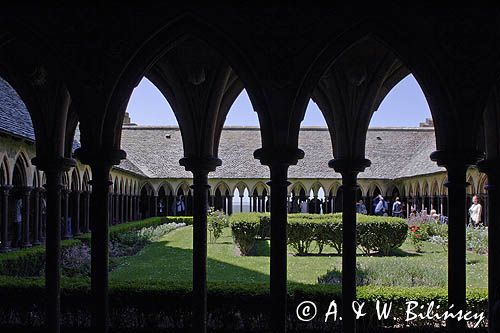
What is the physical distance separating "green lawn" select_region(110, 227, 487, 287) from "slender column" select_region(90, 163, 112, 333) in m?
6.69

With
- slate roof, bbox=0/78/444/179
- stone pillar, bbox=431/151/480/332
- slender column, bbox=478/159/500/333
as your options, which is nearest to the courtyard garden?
slender column, bbox=478/159/500/333

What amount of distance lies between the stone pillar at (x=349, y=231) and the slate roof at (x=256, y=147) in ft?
87.4

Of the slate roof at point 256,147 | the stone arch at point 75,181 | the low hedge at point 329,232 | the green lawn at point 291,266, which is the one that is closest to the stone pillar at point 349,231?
the green lawn at point 291,266

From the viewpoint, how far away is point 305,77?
4418 mm

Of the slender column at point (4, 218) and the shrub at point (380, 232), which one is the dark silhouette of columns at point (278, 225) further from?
the shrub at point (380, 232)

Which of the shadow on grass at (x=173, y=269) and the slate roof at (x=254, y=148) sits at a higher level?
the slate roof at (x=254, y=148)

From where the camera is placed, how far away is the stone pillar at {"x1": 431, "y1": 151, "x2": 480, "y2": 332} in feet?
14.8

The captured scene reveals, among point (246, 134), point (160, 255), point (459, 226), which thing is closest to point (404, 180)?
point (246, 134)

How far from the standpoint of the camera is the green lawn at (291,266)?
37.6 ft

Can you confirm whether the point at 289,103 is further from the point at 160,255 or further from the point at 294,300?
the point at 160,255

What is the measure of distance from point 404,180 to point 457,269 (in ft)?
97.4

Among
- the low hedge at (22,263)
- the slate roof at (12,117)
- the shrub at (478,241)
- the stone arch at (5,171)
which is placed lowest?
the shrub at (478,241)

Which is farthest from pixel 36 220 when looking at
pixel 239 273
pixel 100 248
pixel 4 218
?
pixel 100 248

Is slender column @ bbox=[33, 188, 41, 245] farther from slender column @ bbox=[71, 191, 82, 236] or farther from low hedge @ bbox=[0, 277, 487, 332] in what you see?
low hedge @ bbox=[0, 277, 487, 332]
